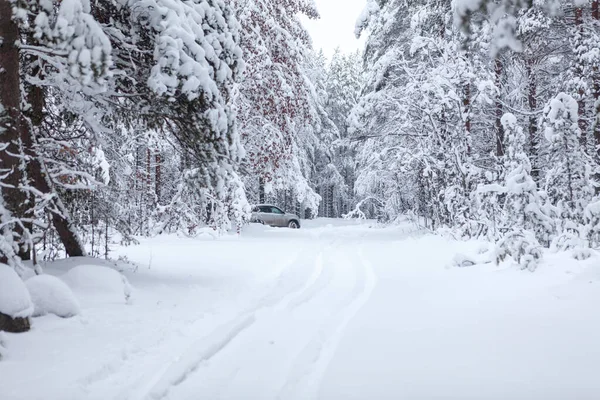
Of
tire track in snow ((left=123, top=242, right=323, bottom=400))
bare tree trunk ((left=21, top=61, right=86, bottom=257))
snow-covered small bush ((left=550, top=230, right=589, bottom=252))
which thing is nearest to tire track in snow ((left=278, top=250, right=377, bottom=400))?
tire track in snow ((left=123, top=242, right=323, bottom=400))

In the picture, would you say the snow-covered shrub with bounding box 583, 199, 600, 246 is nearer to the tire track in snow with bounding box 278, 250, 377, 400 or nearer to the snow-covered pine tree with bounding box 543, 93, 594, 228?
the snow-covered pine tree with bounding box 543, 93, 594, 228

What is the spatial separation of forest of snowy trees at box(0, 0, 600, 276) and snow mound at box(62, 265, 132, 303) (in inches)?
27.0

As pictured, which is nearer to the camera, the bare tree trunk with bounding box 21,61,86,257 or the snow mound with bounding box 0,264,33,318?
the snow mound with bounding box 0,264,33,318

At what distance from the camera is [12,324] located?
4.23 metres

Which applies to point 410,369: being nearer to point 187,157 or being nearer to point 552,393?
point 552,393

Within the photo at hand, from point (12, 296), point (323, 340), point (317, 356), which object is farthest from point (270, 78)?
point (317, 356)

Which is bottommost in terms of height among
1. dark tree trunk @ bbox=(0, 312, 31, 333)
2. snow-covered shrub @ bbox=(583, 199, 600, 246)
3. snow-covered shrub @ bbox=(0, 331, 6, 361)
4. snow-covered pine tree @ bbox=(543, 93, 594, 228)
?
snow-covered shrub @ bbox=(0, 331, 6, 361)

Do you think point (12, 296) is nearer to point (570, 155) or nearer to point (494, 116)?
point (570, 155)

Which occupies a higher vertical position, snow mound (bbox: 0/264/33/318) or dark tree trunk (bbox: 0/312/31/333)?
snow mound (bbox: 0/264/33/318)

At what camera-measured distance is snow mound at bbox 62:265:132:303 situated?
5912mm

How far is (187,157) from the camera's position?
7.31 metres

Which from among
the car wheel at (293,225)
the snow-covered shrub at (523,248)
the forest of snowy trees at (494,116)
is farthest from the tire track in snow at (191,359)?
the car wheel at (293,225)

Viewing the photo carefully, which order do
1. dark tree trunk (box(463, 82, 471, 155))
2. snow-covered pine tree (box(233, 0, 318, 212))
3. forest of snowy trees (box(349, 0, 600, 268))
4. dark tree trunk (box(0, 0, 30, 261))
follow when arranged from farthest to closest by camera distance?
snow-covered pine tree (box(233, 0, 318, 212))
dark tree trunk (box(463, 82, 471, 155))
forest of snowy trees (box(349, 0, 600, 268))
dark tree trunk (box(0, 0, 30, 261))

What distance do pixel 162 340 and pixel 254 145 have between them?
1275 centimetres
